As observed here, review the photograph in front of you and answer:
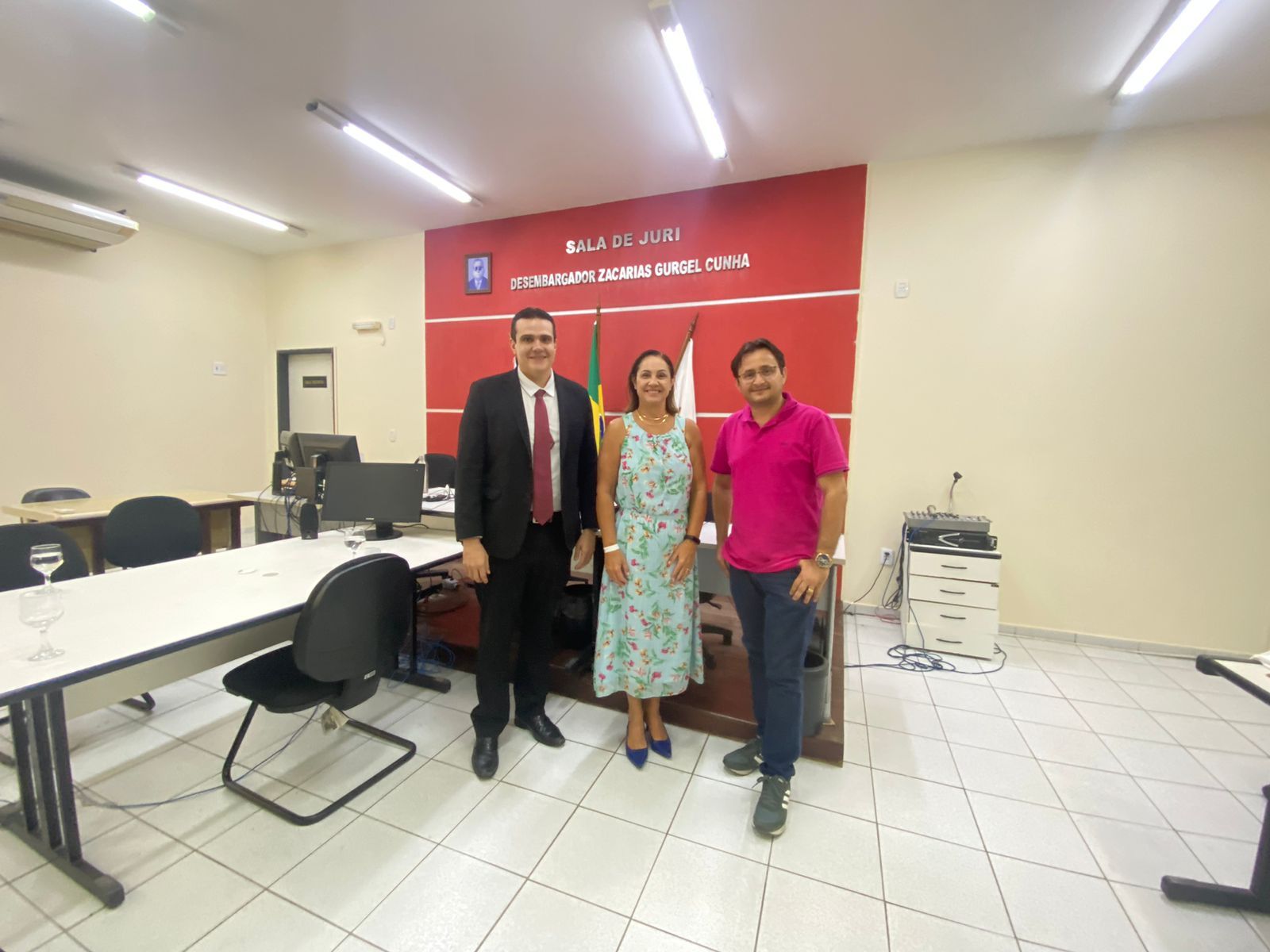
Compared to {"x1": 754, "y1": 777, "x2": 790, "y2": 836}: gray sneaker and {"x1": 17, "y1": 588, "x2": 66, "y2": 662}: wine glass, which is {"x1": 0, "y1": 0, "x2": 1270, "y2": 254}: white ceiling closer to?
{"x1": 17, "y1": 588, "x2": 66, "y2": 662}: wine glass

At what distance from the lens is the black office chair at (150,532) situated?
2.69 m

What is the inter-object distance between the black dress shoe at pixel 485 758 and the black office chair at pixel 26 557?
1746 mm

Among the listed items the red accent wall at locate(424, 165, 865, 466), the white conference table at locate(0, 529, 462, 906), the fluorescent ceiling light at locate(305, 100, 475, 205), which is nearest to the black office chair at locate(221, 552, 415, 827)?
the white conference table at locate(0, 529, 462, 906)

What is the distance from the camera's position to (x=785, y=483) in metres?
1.71

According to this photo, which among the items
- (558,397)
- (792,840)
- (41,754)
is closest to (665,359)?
(558,397)

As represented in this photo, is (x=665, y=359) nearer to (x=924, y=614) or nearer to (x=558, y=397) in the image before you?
(x=558, y=397)

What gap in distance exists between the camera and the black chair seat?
170 cm

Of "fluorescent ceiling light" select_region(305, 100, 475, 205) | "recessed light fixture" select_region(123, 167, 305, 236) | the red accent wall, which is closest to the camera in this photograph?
"fluorescent ceiling light" select_region(305, 100, 475, 205)

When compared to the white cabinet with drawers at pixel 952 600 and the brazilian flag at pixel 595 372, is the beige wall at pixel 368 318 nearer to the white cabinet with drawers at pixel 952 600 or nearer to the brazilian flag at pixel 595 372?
the brazilian flag at pixel 595 372

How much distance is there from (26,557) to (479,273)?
3719 mm

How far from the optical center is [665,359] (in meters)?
1.88

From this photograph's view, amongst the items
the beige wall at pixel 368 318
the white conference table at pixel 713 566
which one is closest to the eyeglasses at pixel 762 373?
the white conference table at pixel 713 566

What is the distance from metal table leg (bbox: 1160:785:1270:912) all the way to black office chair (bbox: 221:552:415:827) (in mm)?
2563

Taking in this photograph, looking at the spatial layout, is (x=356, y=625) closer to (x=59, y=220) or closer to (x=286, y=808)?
(x=286, y=808)
